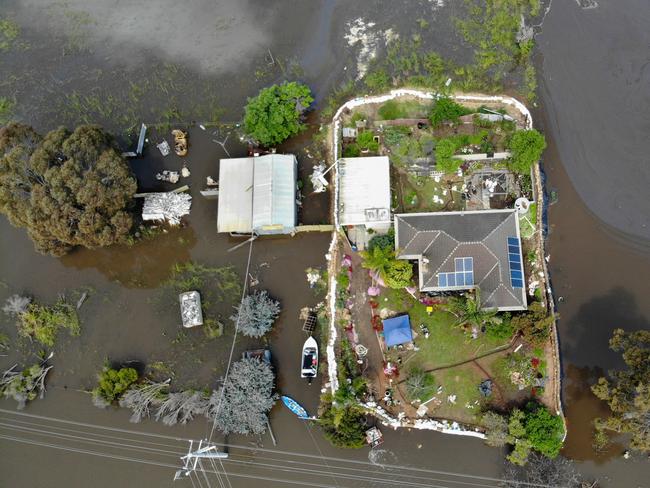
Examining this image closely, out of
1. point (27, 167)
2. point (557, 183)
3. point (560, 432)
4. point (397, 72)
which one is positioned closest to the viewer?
point (560, 432)

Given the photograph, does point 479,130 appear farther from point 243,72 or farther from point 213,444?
point 213,444

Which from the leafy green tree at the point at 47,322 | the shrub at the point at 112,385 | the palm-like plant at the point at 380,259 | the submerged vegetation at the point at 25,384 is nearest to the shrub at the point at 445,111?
the palm-like plant at the point at 380,259

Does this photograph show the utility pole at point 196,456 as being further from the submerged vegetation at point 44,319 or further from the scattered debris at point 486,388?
the scattered debris at point 486,388

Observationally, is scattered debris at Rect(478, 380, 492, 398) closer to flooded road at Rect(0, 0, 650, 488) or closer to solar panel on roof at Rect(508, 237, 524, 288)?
flooded road at Rect(0, 0, 650, 488)

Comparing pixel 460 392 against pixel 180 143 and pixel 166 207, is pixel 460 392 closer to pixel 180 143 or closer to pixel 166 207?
pixel 166 207

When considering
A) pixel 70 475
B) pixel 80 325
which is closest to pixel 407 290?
pixel 80 325

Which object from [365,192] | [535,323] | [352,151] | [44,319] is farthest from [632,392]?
[44,319]

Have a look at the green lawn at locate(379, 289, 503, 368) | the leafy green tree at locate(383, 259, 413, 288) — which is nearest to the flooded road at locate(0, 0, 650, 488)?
the green lawn at locate(379, 289, 503, 368)
